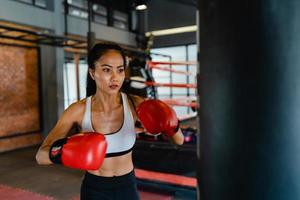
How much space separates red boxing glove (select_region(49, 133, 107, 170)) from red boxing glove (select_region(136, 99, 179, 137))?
0.32 m

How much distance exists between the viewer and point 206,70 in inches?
33.3

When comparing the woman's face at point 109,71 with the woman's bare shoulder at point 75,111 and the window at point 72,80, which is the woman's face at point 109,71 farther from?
the window at point 72,80

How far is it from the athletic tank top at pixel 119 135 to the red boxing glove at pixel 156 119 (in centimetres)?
7

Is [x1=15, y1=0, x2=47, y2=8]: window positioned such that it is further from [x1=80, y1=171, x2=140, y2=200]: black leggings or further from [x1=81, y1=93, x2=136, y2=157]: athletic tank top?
[x1=80, y1=171, x2=140, y2=200]: black leggings

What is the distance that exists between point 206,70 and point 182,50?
33.3 feet

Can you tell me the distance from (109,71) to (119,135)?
0.33m

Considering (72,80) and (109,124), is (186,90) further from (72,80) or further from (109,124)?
(109,124)

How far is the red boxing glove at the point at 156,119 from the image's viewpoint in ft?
5.22

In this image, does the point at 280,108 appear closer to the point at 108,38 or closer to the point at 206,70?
the point at 206,70

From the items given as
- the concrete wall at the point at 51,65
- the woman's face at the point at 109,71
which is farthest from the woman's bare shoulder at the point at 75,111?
the concrete wall at the point at 51,65

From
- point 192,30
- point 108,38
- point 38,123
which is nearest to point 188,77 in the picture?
point 192,30

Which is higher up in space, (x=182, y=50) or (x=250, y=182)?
(x=182, y=50)

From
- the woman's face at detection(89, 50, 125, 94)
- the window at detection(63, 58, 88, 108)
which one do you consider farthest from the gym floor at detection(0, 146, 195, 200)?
the window at detection(63, 58, 88, 108)

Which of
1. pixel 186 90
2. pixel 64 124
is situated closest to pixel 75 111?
pixel 64 124
